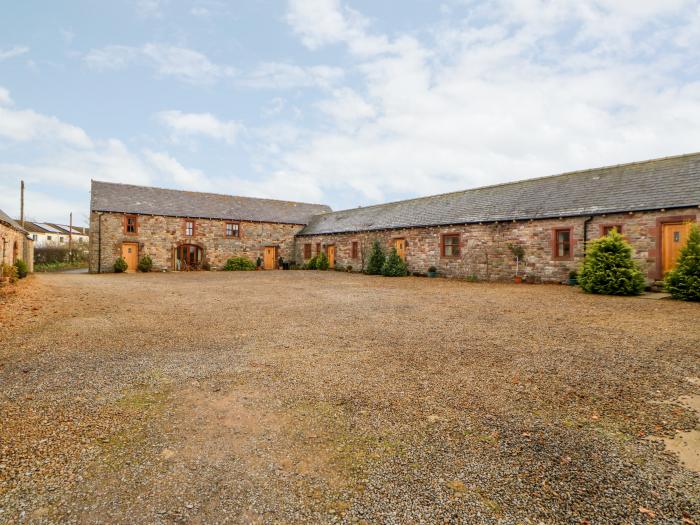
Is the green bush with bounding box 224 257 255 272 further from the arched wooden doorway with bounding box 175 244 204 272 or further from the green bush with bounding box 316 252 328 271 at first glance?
the green bush with bounding box 316 252 328 271

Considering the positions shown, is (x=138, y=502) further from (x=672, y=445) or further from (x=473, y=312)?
(x=473, y=312)

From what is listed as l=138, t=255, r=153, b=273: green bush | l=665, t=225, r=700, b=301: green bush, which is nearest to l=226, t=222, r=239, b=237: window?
l=138, t=255, r=153, b=273: green bush

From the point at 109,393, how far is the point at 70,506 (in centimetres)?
193

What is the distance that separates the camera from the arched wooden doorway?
27.4 meters

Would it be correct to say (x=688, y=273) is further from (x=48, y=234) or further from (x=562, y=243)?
(x=48, y=234)

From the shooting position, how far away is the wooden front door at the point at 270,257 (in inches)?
1231

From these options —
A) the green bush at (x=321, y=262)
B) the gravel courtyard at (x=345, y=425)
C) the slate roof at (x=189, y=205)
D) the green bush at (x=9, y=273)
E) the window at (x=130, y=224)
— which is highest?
the slate roof at (x=189, y=205)

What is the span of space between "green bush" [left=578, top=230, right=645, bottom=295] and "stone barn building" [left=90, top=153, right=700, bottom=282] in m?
1.90

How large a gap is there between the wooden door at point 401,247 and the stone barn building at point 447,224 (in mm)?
69

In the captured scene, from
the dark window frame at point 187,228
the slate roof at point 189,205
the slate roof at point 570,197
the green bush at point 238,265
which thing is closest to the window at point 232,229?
the slate roof at point 189,205

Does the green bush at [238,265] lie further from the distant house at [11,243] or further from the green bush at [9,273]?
the green bush at [9,273]

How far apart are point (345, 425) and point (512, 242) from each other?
1659cm

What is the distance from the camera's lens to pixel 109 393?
159 inches

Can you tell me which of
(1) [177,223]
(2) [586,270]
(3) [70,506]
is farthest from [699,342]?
(1) [177,223]
